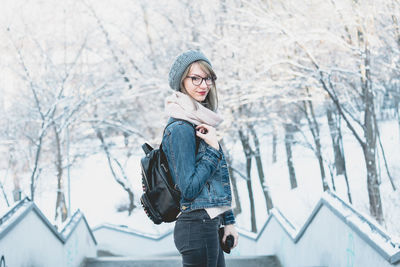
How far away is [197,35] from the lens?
510 inches

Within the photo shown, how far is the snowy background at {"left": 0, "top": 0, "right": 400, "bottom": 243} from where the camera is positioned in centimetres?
790

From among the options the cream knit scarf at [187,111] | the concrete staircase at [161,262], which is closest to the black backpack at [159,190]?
the cream knit scarf at [187,111]

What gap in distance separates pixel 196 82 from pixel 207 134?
11.4 inches

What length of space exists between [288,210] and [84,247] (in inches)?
542

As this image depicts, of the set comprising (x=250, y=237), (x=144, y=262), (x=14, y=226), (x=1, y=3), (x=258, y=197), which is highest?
(x=1, y=3)

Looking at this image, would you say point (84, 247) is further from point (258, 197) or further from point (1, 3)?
point (258, 197)

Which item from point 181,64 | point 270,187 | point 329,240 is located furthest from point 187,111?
point 270,187

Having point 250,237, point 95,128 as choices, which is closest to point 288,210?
point 95,128

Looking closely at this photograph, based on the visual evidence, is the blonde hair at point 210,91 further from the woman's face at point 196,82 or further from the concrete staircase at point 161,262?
the concrete staircase at point 161,262

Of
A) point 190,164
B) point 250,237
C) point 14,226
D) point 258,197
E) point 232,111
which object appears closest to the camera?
point 190,164

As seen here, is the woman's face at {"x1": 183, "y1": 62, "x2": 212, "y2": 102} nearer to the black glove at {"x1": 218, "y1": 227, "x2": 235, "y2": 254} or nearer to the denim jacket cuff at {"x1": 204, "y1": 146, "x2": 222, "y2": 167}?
the denim jacket cuff at {"x1": 204, "y1": 146, "x2": 222, "y2": 167}

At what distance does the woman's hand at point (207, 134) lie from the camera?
1.96 m

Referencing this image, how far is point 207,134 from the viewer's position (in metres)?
1.97

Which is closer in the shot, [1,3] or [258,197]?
[1,3]
